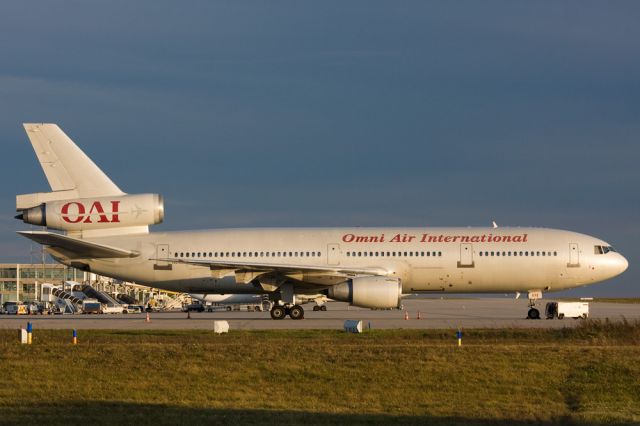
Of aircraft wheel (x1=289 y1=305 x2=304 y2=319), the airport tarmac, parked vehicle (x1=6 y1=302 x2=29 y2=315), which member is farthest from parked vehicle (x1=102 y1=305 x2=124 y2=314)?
aircraft wheel (x1=289 y1=305 x2=304 y2=319)

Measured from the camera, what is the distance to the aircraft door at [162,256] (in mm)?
41031

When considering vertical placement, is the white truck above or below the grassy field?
above

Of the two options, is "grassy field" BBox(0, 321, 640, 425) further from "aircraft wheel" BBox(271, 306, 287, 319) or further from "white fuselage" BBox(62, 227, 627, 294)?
"aircraft wheel" BBox(271, 306, 287, 319)

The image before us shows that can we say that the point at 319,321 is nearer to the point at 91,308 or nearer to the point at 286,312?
the point at 286,312

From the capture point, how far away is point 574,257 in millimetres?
40500

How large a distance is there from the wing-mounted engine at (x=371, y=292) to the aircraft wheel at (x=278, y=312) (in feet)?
13.5

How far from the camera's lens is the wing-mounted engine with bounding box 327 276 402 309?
3747 centimetres

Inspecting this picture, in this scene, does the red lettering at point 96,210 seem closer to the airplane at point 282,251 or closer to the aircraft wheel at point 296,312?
the airplane at point 282,251

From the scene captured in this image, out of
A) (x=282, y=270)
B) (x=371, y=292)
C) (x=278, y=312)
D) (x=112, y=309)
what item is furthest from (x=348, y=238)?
(x=112, y=309)

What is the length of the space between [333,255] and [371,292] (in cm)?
390

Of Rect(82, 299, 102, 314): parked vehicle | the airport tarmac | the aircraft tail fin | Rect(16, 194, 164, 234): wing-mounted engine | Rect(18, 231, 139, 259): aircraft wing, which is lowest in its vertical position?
the airport tarmac

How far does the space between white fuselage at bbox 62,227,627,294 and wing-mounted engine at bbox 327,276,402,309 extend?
6.52 ft

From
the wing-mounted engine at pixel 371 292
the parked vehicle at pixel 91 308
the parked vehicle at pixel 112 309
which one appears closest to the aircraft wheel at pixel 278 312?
the wing-mounted engine at pixel 371 292

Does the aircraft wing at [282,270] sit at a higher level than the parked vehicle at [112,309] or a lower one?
higher
